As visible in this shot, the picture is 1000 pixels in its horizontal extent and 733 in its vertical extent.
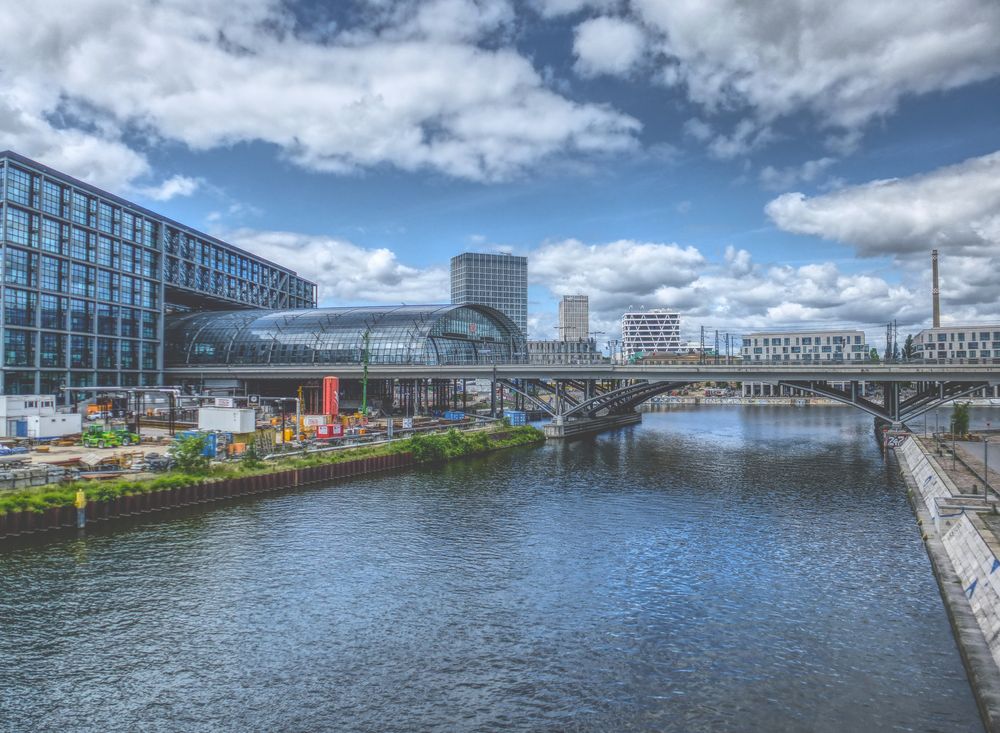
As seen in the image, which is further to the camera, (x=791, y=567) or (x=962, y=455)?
(x=962, y=455)

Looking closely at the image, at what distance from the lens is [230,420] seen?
66.2 meters

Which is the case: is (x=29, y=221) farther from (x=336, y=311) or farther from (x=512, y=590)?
(x=512, y=590)

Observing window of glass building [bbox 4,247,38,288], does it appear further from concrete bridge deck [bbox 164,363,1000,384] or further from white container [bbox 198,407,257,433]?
white container [bbox 198,407,257,433]

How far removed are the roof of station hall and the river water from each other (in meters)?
66.7

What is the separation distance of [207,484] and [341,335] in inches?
2884

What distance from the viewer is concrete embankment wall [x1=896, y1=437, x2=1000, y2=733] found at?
19766mm

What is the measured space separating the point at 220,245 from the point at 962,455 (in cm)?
13444

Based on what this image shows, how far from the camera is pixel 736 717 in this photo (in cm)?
1978

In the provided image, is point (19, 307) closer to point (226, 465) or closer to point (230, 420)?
point (230, 420)

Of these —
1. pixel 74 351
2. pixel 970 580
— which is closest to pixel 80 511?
pixel 970 580

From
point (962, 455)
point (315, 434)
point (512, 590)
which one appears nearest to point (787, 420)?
point (962, 455)

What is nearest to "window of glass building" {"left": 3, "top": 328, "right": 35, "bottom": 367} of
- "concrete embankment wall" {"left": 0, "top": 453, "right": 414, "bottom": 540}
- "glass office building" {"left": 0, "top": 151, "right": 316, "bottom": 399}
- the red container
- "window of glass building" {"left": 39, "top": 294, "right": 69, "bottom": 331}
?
"glass office building" {"left": 0, "top": 151, "right": 316, "bottom": 399}

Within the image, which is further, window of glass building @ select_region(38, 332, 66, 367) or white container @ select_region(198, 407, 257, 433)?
window of glass building @ select_region(38, 332, 66, 367)

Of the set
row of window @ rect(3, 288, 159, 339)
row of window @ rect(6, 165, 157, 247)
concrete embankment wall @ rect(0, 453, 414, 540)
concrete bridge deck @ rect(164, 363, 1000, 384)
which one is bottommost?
concrete embankment wall @ rect(0, 453, 414, 540)
